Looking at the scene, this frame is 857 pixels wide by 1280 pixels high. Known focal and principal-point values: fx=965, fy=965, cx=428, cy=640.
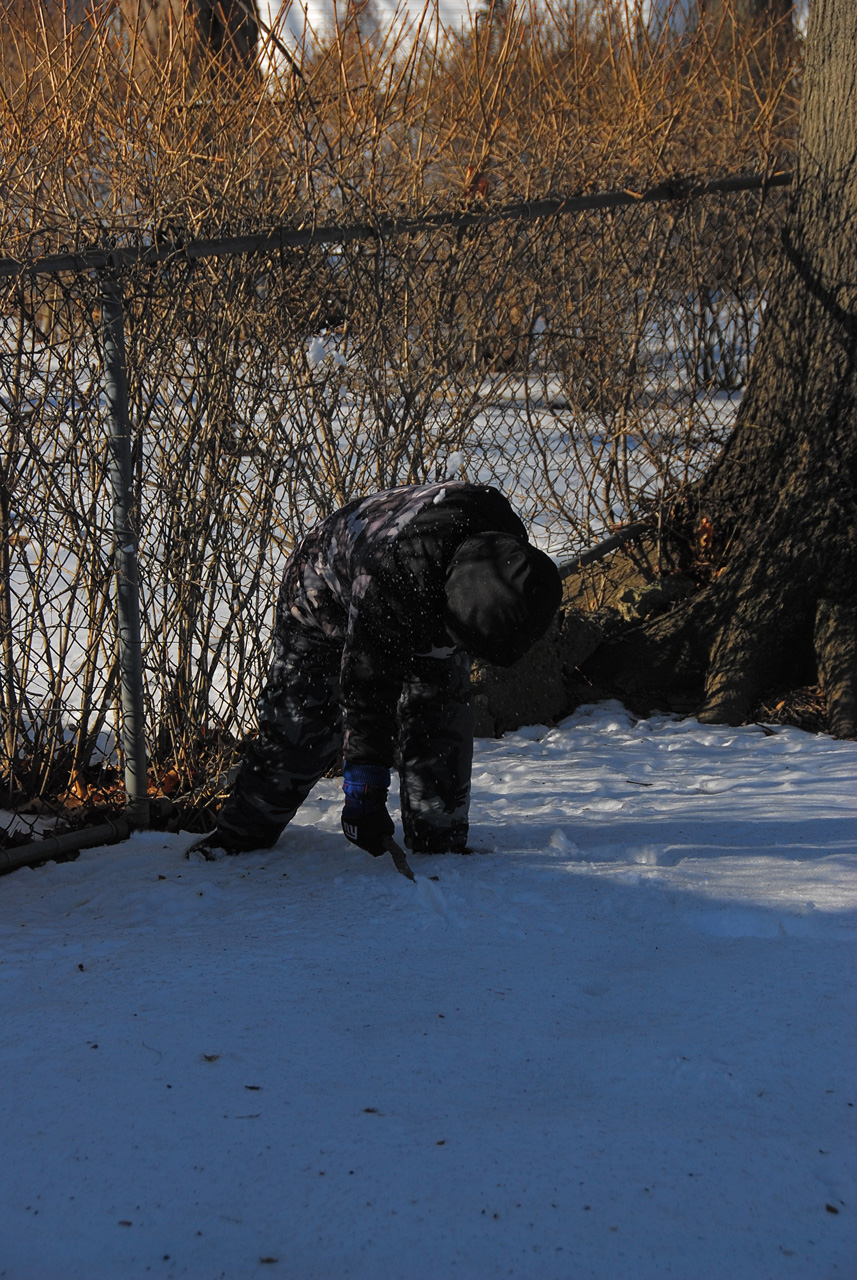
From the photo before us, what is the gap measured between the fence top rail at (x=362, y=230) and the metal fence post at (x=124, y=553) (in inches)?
3.4

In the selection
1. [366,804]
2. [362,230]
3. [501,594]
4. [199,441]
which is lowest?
[366,804]

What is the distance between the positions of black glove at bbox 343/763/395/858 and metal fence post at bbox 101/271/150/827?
79 cm

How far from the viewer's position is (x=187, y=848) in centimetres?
294

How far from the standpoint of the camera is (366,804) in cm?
254

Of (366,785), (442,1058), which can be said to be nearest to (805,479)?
(366,785)

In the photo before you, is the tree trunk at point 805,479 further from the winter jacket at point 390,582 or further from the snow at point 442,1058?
the winter jacket at point 390,582

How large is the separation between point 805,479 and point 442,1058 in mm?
3235

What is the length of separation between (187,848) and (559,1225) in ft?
5.90

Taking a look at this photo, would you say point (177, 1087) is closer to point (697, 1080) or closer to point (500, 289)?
point (697, 1080)

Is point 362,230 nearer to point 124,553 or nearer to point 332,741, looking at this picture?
point 124,553

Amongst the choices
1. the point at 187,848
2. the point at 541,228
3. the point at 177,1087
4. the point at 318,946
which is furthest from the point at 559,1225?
the point at 541,228

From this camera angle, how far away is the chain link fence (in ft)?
9.11

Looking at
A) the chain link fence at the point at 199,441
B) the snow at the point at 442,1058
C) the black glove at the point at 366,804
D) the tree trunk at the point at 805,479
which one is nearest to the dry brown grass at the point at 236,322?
the chain link fence at the point at 199,441

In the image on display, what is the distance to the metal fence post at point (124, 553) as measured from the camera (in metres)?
2.65
